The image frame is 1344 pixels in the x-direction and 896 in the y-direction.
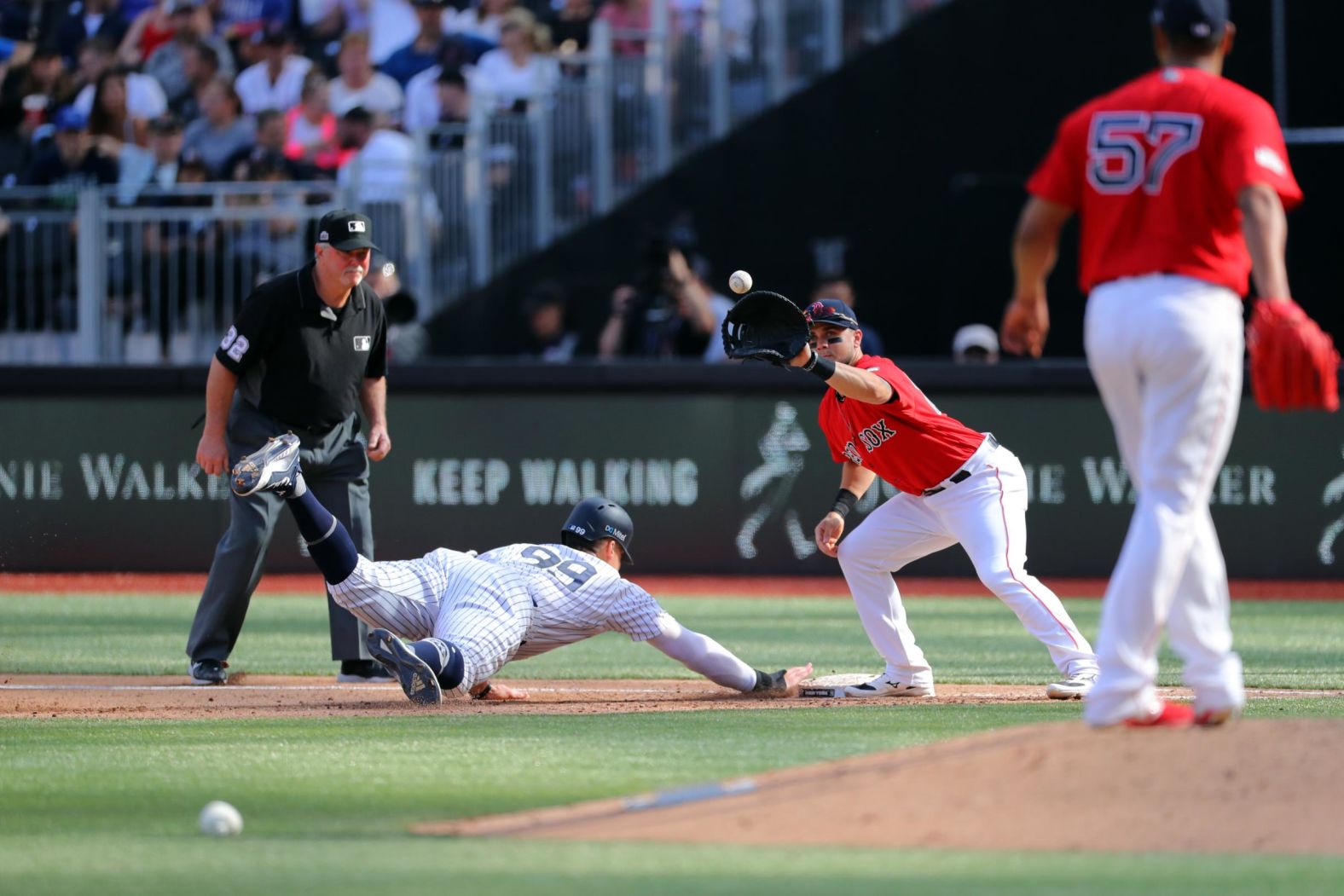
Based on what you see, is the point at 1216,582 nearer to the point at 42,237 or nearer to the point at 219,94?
the point at 42,237

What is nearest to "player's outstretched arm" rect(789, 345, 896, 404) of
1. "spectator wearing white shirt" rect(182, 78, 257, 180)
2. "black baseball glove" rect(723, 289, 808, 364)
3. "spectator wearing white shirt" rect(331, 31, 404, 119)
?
"black baseball glove" rect(723, 289, 808, 364)

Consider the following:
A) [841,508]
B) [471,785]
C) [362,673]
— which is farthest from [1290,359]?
[362,673]

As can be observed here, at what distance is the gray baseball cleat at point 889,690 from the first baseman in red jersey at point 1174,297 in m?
2.56

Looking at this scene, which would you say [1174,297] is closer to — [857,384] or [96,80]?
[857,384]

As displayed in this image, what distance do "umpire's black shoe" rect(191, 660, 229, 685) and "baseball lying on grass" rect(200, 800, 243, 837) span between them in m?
3.76

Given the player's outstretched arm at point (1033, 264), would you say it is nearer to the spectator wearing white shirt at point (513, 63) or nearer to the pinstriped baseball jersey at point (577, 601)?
the pinstriped baseball jersey at point (577, 601)

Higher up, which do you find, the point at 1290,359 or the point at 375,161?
the point at 375,161

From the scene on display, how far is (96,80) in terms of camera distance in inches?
692

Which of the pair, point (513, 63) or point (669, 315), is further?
point (513, 63)

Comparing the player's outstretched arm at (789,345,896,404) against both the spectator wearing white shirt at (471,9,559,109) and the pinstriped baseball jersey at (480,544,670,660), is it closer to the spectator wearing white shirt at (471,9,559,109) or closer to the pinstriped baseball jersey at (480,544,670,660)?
the pinstriped baseball jersey at (480,544,670,660)

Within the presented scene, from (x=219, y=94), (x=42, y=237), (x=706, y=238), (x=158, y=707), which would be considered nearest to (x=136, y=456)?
(x=42, y=237)

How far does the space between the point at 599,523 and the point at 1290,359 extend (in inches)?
139

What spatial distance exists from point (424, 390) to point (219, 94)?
161 inches

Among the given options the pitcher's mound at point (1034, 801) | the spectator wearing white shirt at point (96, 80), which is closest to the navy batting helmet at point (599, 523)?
the pitcher's mound at point (1034, 801)
